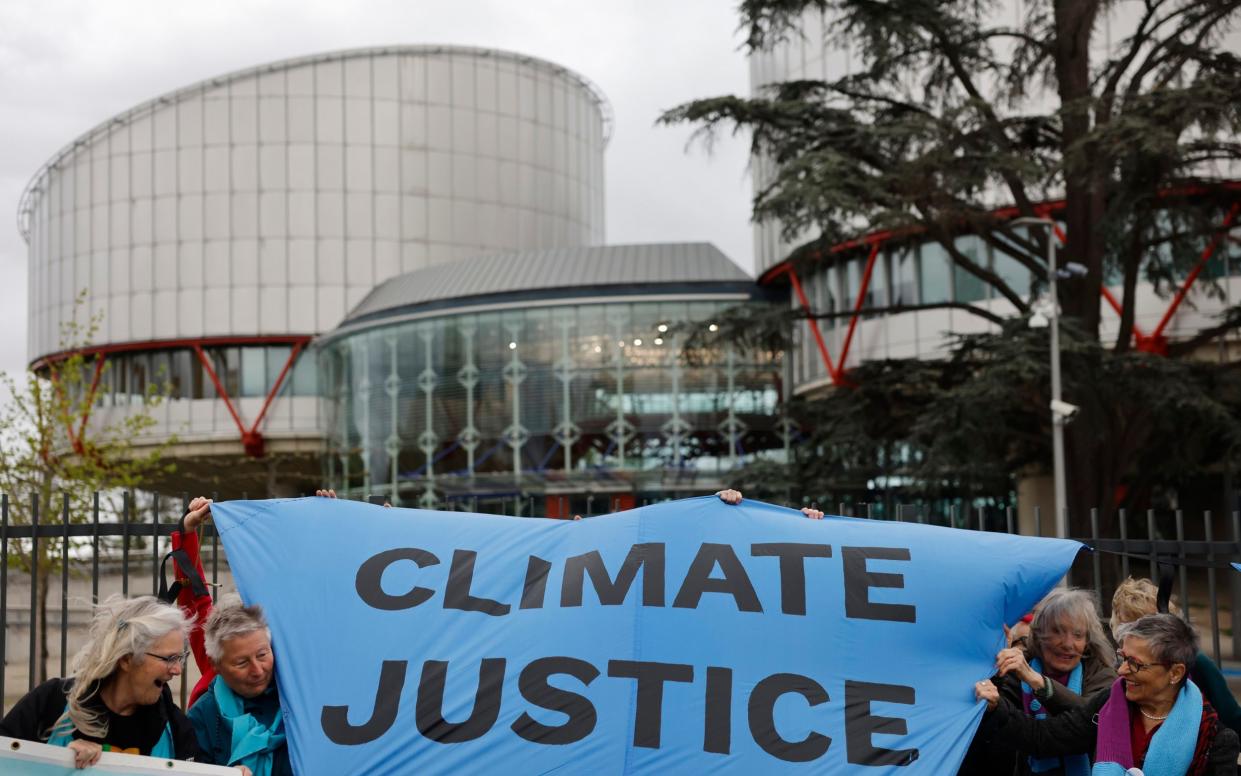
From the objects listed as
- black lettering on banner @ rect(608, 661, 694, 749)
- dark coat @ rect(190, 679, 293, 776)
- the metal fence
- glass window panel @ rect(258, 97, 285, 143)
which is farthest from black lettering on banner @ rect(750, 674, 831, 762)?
glass window panel @ rect(258, 97, 285, 143)

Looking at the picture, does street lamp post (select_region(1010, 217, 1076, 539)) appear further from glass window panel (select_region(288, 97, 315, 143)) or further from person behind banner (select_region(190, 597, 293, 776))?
glass window panel (select_region(288, 97, 315, 143))

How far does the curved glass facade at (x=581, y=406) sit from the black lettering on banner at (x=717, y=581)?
2834cm

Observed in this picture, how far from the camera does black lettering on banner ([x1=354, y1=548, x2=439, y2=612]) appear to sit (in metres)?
5.86

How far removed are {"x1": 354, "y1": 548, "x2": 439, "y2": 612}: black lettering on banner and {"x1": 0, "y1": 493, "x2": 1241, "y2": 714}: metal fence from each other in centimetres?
115

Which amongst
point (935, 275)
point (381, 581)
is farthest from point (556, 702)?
point (935, 275)

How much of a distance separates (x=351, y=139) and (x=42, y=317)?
56.3 ft

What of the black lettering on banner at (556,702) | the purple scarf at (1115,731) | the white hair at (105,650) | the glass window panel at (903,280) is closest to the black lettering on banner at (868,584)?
the purple scarf at (1115,731)

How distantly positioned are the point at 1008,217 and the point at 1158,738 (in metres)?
23.7

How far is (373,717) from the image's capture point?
5523 millimetres

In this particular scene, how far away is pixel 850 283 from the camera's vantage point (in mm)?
33031

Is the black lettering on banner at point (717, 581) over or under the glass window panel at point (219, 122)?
under

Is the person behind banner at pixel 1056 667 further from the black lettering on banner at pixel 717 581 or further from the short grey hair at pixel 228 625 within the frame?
the short grey hair at pixel 228 625

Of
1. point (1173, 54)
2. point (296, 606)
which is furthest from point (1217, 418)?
point (296, 606)

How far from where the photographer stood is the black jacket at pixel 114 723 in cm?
461
